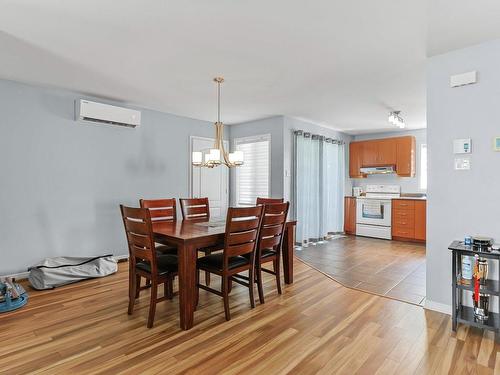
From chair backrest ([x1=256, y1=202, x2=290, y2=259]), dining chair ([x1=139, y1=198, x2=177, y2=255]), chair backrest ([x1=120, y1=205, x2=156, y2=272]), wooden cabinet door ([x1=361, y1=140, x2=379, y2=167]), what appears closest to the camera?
chair backrest ([x1=120, y1=205, x2=156, y2=272])

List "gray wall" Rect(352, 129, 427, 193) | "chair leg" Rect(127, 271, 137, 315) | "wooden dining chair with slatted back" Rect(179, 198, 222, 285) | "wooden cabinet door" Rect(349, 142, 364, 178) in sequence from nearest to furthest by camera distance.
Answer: "chair leg" Rect(127, 271, 137, 315) < "wooden dining chair with slatted back" Rect(179, 198, 222, 285) < "gray wall" Rect(352, 129, 427, 193) < "wooden cabinet door" Rect(349, 142, 364, 178)

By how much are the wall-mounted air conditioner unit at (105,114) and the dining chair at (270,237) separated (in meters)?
2.60

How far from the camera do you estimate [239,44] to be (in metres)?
2.58

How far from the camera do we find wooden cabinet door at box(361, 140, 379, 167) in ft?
21.7

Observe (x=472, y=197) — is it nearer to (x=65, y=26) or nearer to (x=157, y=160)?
(x=65, y=26)

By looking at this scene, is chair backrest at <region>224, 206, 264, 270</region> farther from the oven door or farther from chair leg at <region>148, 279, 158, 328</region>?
the oven door

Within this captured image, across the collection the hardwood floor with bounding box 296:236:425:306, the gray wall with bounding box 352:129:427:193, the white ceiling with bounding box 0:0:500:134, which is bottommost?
the hardwood floor with bounding box 296:236:425:306

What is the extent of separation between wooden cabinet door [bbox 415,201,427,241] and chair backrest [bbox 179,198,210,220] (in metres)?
4.25

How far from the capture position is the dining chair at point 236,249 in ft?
8.46

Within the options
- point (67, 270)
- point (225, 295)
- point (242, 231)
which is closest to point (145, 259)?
point (225, 295)

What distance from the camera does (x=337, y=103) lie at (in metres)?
4.46

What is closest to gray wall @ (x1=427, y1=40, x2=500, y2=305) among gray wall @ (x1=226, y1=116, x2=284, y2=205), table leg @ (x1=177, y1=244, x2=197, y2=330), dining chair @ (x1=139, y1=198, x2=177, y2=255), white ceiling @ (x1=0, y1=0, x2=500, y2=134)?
white ceiling @ (x1=0, y1=0, x2=500, y2=134)

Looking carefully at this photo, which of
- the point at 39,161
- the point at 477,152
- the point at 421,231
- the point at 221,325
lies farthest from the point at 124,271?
the point at 421,231

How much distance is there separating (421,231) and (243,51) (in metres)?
5.01
